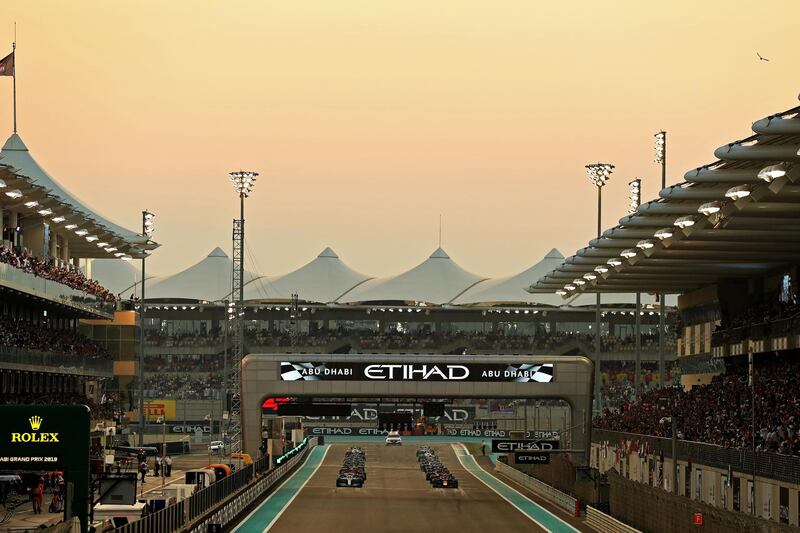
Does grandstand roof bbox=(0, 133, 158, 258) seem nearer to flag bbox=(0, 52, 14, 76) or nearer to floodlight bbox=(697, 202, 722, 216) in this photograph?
flag bbox=(0, 52, 14, 76)

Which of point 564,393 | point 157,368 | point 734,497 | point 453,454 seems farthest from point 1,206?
point 157,368

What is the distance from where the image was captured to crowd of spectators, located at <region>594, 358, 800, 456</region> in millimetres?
44938

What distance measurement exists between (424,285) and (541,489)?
8289 centimetres

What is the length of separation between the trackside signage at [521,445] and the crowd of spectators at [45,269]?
2189 cm

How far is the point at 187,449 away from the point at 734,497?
6753 cm

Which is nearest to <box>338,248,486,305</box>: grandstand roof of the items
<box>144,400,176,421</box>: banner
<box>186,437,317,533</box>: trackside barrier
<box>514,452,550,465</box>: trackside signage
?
<box>144,400,176,421</box>: banner

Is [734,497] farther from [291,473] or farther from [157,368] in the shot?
[157,368]

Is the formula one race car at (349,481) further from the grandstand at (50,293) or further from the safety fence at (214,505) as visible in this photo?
the grandstand at (50,293)

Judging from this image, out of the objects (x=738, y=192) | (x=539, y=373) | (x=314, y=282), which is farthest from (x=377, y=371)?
(x=314, y=282)

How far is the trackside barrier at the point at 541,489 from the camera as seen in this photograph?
179ft

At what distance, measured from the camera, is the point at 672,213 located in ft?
149

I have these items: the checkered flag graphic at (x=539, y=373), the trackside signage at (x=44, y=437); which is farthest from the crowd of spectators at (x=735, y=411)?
the trackside signage at (x=44, y=437)

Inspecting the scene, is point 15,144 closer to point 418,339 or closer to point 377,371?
point 377,371

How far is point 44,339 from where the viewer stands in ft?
235
